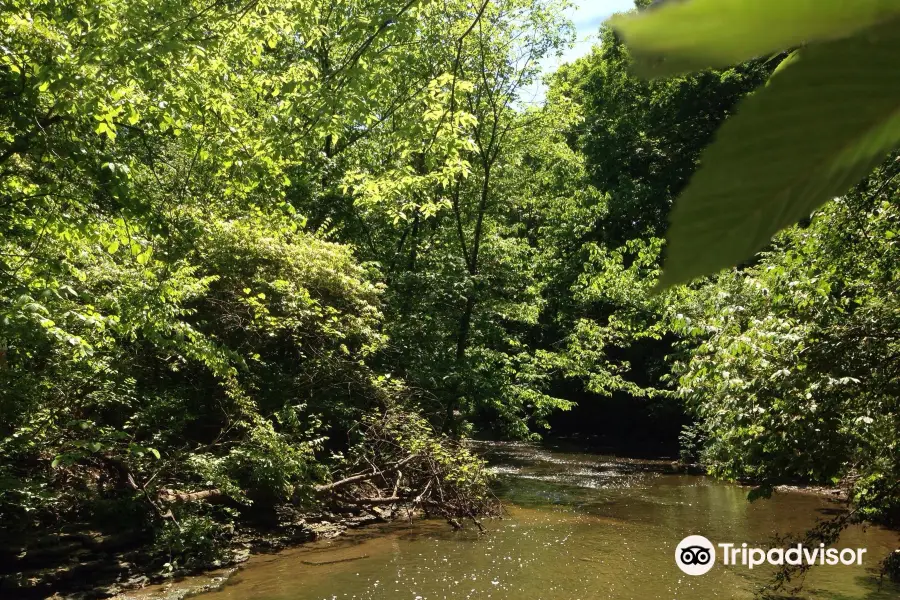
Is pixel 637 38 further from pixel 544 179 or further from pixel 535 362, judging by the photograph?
pixel 544 179

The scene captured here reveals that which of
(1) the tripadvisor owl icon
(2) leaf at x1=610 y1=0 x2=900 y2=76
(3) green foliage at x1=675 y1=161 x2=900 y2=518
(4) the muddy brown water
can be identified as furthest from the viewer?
(1) the tripadvisor owl icon

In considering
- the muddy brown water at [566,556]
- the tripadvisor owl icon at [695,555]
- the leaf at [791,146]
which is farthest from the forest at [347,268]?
the tripadvisor owl icon at [695,555]

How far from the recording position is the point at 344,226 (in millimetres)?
14445

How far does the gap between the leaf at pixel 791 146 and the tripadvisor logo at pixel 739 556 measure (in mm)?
9622

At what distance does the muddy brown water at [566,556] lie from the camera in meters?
7.70

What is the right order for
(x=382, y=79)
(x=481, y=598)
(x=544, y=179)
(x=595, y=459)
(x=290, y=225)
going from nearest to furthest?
(x=382, y=79) → (x=481, y=598) → (x=290, y=225) → (x=595, y=459) → (x=544, y=179)

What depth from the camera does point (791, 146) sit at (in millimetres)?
202

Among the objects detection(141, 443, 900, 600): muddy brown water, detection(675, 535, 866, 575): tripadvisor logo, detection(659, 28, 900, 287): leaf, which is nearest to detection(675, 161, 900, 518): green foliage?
detection(141, 443, 900, 600): muddy brown water

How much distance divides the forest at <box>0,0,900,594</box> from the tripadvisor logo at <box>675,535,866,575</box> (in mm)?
1633

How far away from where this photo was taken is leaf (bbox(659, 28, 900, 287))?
0.19 meters

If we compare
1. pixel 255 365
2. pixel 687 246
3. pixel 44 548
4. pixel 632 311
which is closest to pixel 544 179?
pixel 632 311

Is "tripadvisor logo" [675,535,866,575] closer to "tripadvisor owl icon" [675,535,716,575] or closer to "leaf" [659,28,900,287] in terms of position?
"tripadvisor owl icon" [675,535,716,575]

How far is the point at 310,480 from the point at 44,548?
3414 millimetres

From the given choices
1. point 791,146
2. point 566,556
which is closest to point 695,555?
point 566,556
